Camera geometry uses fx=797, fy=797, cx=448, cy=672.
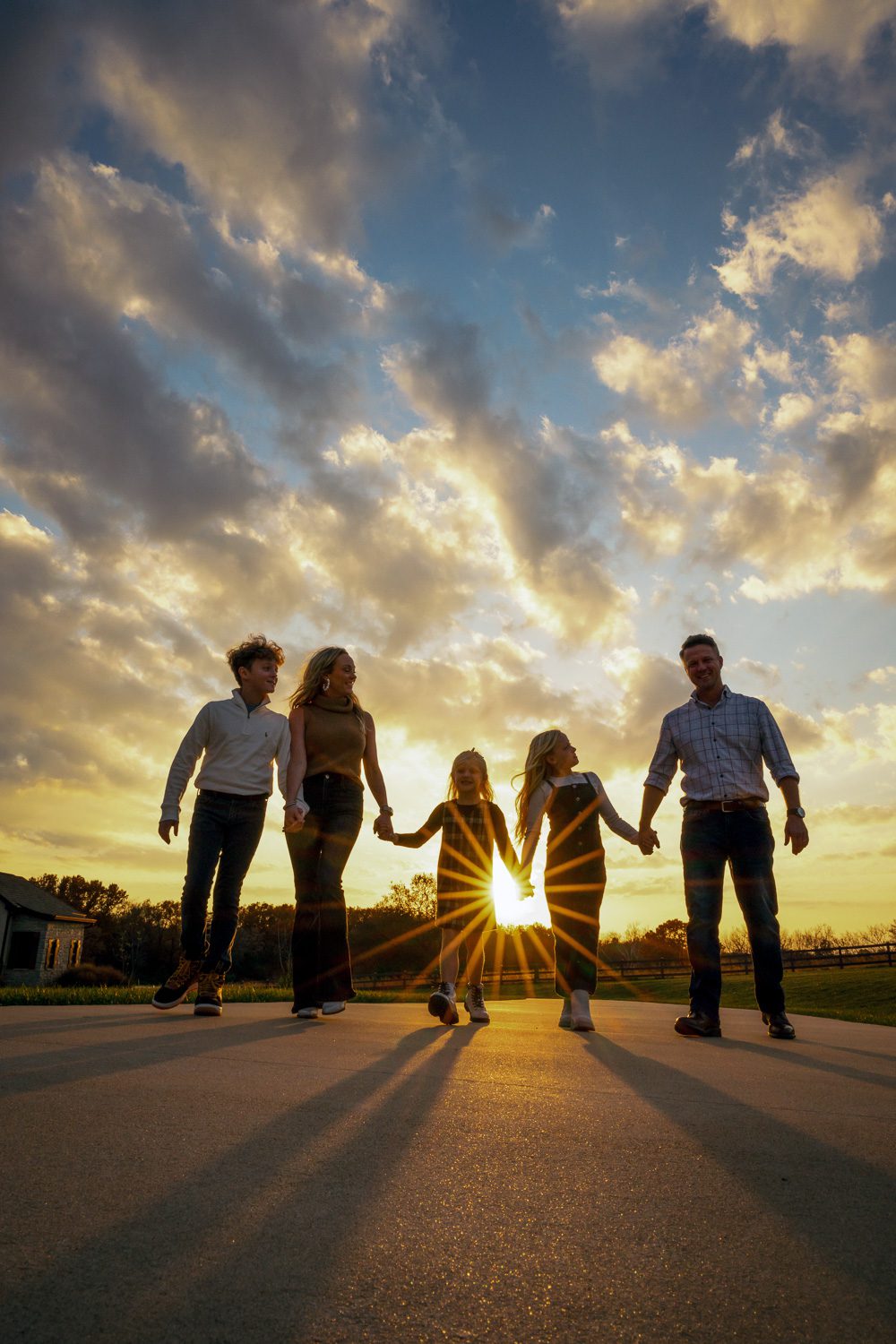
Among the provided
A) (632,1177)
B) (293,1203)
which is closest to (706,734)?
(632,1177)

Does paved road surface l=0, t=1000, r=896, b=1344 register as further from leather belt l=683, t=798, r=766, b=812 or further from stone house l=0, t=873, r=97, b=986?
stone house l=0, t=873, r=97, b=986

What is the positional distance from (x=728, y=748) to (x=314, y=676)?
9.33 feet

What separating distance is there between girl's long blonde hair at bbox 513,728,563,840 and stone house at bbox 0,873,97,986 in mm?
33171

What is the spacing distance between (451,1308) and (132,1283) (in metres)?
0.42

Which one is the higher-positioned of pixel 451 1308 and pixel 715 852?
pixel 715 852

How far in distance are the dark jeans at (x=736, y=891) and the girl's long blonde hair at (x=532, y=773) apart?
110 cm

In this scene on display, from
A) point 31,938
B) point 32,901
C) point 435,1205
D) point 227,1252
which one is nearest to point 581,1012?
point 435,1205

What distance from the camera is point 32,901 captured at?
35062 mm

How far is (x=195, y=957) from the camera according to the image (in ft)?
16.9

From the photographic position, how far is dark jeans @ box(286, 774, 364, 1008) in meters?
5.10

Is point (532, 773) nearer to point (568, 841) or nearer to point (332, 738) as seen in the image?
point (568, 841)

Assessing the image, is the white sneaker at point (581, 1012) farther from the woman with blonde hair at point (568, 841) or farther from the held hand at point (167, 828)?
the held hand at point (167, 828)

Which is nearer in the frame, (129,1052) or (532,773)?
(129,1052)

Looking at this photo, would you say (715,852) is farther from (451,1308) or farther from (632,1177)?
(451,1308)
